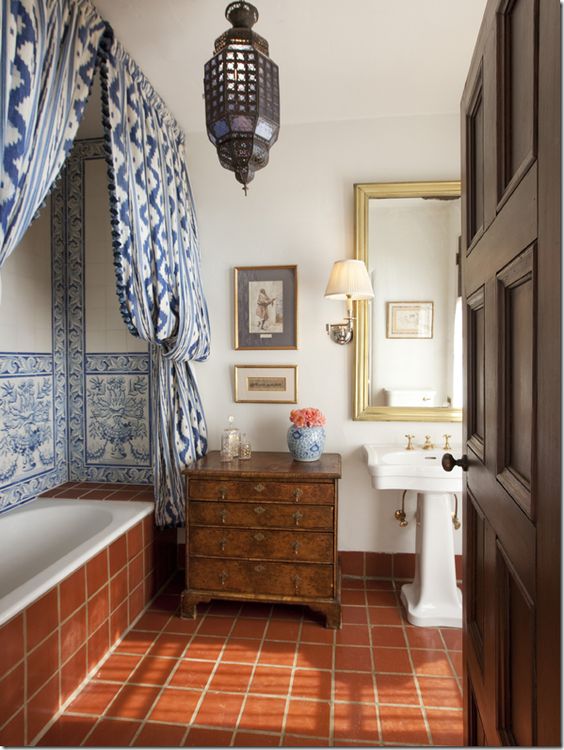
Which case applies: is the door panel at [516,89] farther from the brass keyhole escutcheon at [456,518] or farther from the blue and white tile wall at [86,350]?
the blue and white tile wall at [86,350]

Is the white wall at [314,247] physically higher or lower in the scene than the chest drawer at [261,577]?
higher

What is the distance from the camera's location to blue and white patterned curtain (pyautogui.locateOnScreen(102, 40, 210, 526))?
78.2 inches

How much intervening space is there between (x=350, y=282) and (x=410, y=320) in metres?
0.46

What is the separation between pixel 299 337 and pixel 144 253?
1140 millimetres

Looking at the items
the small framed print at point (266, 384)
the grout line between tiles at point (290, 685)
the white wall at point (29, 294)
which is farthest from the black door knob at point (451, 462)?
the white wall at point (29, 294)

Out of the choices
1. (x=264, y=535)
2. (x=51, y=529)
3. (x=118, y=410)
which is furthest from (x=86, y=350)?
(x=264, y=535)

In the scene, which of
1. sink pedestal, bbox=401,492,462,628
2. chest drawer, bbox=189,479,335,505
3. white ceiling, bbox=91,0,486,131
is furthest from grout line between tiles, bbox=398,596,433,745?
white ceiling, bbox=91,0,486,131

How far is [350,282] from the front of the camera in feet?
8.79

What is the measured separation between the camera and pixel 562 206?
60 cm

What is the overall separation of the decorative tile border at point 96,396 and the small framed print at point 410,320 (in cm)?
155

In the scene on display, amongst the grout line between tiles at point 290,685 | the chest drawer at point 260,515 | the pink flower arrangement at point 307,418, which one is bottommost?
the grout line between tiles at point 290,685

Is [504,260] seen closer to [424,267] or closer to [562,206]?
[562,206]

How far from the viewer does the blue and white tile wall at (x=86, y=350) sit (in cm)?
305

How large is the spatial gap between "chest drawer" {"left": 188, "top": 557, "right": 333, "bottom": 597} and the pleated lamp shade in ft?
4.81
